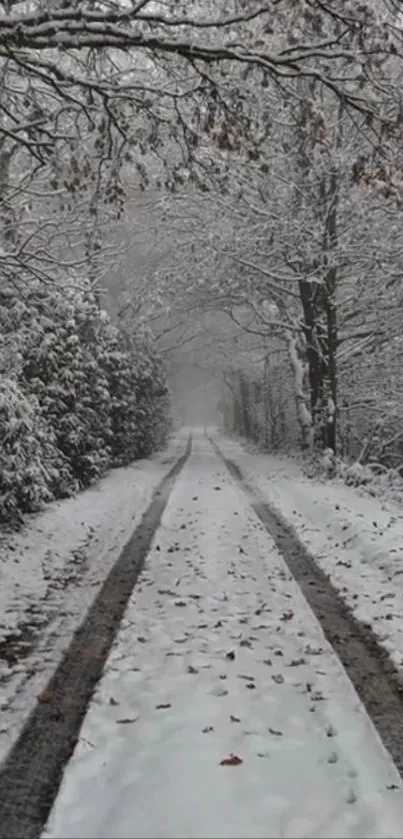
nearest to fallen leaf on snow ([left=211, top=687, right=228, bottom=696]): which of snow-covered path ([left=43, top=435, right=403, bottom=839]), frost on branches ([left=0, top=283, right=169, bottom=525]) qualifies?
snow-covered path ([left=43, top=435, right=403, bottom=839])

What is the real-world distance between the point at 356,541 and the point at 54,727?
251 inches

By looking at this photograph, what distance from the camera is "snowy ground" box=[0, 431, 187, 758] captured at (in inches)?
230

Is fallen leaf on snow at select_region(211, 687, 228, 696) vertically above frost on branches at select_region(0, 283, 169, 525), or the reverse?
frost on branches at select_region(0, 283, 169, 525)

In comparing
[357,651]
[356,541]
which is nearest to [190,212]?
[356,541]

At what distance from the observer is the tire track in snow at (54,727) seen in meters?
3.97

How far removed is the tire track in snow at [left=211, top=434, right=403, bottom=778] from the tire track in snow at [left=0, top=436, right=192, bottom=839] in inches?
78.4

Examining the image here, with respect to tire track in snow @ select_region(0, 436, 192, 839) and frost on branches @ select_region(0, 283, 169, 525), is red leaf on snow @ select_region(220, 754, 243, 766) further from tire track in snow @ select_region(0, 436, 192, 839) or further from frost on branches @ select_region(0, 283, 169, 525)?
frost on branches @ select_region(0, 283, 169, 525)

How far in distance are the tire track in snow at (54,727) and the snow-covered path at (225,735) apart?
101 millimetres

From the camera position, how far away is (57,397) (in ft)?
51.3

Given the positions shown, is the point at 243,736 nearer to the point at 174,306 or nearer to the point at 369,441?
the point at 369,441

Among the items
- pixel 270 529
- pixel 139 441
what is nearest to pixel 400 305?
pixel 270 529

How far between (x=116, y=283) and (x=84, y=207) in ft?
82.6

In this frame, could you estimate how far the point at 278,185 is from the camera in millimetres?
17562

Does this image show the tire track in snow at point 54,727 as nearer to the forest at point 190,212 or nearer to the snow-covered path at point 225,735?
the snow-covered path at point 225,735
